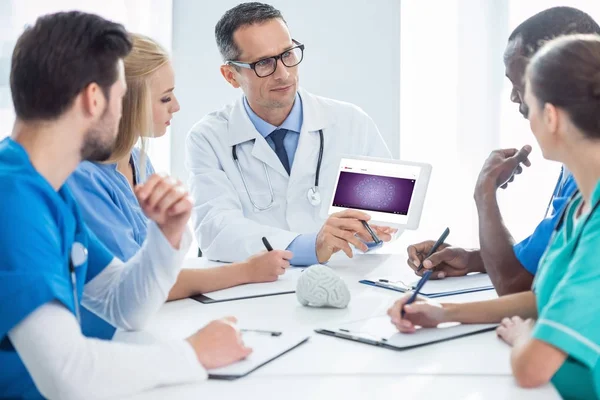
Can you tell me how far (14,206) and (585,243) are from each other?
89 cm

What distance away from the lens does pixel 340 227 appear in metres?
2.11

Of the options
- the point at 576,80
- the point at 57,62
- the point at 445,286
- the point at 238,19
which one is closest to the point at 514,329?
the point at 576,80

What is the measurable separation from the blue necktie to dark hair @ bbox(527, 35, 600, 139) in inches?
54.7

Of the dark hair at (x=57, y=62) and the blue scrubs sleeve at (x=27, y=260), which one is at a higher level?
the dark hair at (x=57, y=62)

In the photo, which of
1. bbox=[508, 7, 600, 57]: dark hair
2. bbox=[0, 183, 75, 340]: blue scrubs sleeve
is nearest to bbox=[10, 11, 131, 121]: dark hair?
bbox=[0, 183, 75, 340]: blue scrubs sleeve

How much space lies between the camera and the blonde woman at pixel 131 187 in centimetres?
170

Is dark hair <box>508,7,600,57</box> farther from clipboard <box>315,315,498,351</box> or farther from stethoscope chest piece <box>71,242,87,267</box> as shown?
stethoscope chest piece <box>71,242,87,267</box>

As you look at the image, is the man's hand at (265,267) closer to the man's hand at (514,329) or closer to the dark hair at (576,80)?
the man's hand at (514,329)

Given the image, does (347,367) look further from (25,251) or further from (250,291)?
(250,291)

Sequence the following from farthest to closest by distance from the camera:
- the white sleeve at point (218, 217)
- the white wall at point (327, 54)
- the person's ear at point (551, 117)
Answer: the white wall at point (327, 54) < the white sleeve at point (218, 217) < the person's ear at point (551, 117)

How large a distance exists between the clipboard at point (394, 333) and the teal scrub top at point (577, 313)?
Result: 23 cm

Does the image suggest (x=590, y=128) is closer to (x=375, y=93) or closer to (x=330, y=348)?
(x=330, y=348)

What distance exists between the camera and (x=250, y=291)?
1.88 metres

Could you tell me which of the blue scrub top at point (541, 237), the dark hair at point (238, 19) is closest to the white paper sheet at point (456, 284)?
the blue scrub top at point (541, 237)
